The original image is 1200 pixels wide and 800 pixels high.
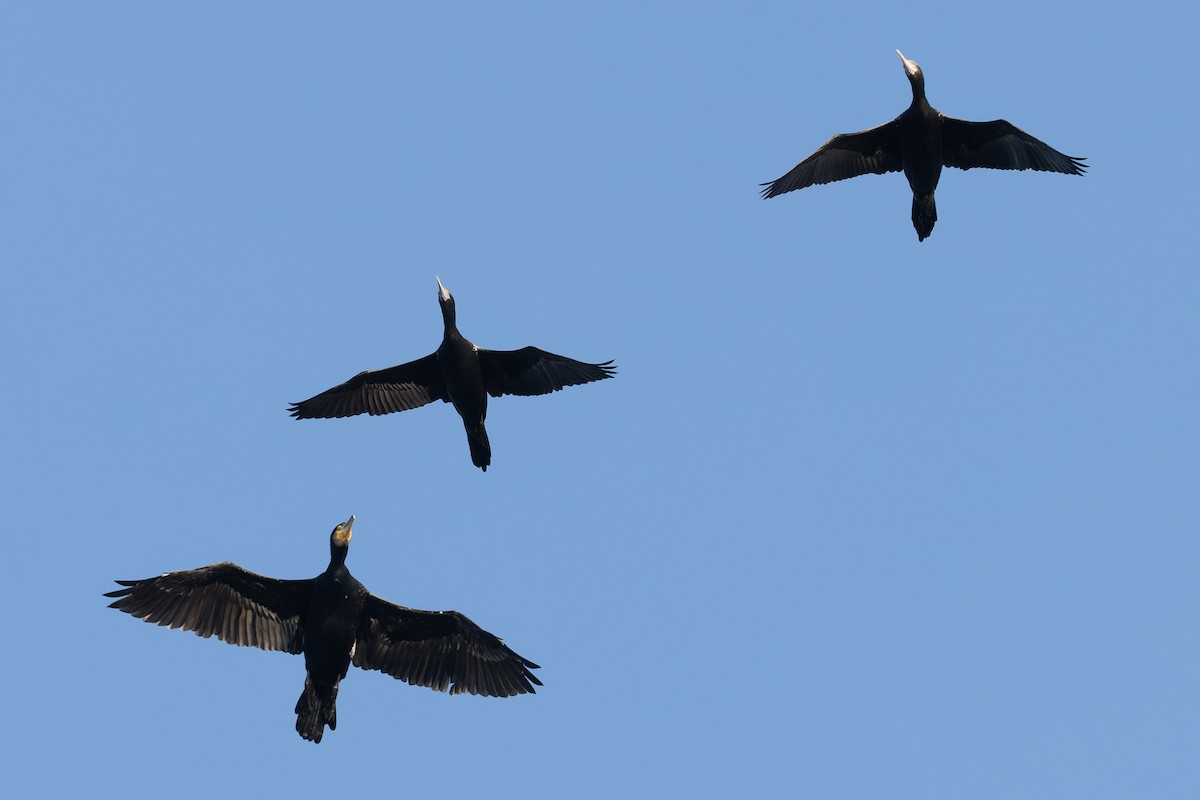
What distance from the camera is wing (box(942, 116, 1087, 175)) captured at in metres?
24.4

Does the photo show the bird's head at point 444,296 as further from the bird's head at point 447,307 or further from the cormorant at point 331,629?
the cormorant at point 331,629

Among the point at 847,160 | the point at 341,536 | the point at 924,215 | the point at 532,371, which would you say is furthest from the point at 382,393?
the point at 924,215

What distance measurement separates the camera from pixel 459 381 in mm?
23547

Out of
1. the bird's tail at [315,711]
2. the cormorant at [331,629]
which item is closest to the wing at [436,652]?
the cormorant at [331,629]

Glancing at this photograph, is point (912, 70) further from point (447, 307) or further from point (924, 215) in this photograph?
point (447, 307)

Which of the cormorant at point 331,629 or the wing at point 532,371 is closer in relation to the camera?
the cormorant at point 331,629

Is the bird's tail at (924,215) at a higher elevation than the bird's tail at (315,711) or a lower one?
higher

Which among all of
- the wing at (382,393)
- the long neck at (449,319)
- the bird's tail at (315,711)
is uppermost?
the long neck at (449,319)

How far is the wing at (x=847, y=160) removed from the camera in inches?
973

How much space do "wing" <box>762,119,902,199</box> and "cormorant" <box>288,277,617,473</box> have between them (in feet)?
13.2

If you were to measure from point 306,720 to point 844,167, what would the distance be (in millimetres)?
11647

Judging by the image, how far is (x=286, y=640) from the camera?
19375 millimetres

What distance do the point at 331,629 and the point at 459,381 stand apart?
538 centimetres

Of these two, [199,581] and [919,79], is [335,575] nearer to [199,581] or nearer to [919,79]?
[199,581]
